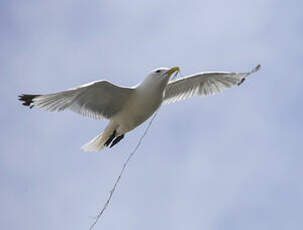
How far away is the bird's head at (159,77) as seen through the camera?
6809 mm

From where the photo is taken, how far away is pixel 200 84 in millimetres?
7988

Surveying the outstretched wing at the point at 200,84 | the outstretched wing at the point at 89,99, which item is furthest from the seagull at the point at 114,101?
the outstretched wing at the point at 200,84

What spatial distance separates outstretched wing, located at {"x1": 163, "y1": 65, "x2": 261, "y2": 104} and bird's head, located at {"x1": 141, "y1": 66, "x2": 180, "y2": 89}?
2.93ft

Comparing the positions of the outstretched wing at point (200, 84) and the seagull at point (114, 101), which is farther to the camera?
the outstretched wing at point (200, 84)

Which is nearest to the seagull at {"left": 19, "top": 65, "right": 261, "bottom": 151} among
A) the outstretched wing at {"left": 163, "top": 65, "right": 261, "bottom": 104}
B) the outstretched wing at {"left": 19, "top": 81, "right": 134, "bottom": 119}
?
the outstretched wing at {"left": 19, "top": 81, "right": 134, "bottom": 119}

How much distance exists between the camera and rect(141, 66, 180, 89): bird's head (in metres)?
6.81

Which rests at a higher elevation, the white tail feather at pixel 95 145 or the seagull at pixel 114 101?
the seagull at pixel 114 101

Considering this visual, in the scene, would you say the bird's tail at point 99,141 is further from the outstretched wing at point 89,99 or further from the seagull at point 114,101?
the outstretched wing at point 89,99

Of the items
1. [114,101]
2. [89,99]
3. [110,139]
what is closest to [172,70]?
[114,101]

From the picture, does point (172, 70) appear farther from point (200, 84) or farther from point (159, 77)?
point (200, 84)

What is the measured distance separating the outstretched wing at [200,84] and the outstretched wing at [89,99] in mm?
1024

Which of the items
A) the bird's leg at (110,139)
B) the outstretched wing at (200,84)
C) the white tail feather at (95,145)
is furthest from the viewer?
the outstretched wing at (200,84)

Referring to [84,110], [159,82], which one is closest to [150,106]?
[159,82]

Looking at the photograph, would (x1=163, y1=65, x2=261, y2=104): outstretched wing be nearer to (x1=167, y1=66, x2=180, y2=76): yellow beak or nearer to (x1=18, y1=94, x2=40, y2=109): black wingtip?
(x1=167, y1=66, x2=180, y2=76): yellow beak
